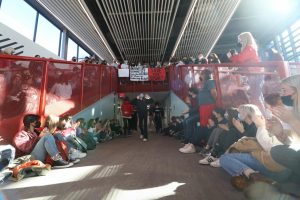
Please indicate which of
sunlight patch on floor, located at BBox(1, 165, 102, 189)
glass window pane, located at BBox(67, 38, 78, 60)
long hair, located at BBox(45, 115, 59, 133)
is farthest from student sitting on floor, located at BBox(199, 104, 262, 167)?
glass window pane, located at BBox(67, 38, 78, 60)

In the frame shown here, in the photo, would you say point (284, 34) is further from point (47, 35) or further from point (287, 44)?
point (47, 35)

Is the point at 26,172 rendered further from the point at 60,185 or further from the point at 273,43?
the point at 273,43

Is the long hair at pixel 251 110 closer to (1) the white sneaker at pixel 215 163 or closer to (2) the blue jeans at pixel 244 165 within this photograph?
(2) the blue jeans at pixel 244 165

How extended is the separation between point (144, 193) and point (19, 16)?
7944 millimetres

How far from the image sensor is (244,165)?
188cm

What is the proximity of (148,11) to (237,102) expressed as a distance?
606 cm

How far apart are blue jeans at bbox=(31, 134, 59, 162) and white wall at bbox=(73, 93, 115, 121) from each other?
5.72 feet

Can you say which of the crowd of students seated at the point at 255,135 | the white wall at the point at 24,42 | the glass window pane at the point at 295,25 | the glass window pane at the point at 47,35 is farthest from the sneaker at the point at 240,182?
the glass window pane at the point at 295,25

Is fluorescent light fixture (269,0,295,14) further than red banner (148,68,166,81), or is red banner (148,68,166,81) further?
red banner (148,68,166,81)

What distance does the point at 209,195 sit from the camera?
5.55ft

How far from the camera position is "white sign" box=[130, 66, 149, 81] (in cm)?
882

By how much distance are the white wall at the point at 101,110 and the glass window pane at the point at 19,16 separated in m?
3.68

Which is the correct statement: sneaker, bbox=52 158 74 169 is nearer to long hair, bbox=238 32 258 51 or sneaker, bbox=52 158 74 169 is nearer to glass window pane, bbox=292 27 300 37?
long hair, bbox=238 32 258 51

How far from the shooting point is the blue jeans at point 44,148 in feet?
9.06
